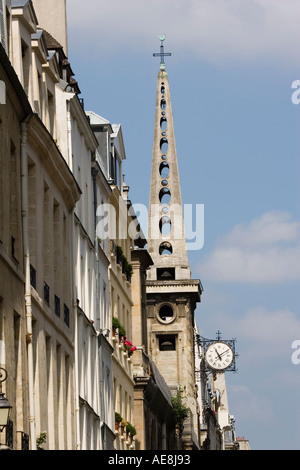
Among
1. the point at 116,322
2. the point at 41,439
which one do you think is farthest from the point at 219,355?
the point at 41,439

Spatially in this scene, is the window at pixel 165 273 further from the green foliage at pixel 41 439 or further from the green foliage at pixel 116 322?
the green foliage at pixel 41 439

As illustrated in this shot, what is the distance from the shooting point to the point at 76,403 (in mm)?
45219

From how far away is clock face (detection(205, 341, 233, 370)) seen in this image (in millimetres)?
126500

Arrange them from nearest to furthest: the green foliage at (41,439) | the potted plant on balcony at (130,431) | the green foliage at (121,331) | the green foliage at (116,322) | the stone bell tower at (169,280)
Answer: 1. the green foliage at (41,439)
2. the green foliage at (116,322)
3. the green foliage at (121,331)
4. the potted plant on balcony at (130,431)
5. the stone bell tower at (169,280)

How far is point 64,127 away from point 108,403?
1244 centimetres

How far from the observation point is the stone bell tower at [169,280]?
359 ft

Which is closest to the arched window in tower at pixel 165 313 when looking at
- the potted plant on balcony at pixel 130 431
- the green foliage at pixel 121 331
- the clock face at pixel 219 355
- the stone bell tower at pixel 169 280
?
the stone bell tower at pixel 169 280

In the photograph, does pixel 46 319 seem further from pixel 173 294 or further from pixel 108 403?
pixel 173 294

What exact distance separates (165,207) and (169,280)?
20.7 ft

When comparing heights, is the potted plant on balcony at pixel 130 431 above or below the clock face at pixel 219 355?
below

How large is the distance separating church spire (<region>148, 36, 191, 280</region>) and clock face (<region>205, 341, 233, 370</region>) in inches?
602

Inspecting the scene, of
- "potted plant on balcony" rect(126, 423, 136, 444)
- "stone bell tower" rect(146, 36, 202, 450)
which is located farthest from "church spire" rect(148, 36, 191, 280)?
"potted plant on balcony" rect(126, 423, 136, 444)

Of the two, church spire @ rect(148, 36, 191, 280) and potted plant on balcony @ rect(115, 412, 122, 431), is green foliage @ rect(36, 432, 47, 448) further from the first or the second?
church spire @ rect(148, 36, 191, 280)

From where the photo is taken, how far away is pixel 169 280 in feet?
365
